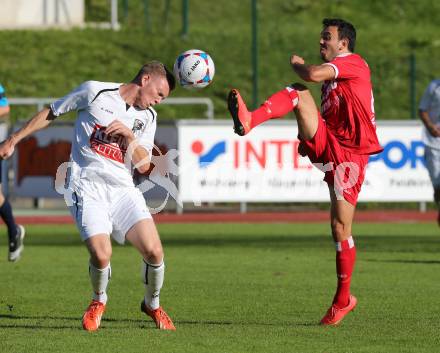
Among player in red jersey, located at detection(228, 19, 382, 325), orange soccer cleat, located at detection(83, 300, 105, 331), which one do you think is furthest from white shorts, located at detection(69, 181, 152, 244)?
player in red jersey, located at detection(228, 19, 382, 325)

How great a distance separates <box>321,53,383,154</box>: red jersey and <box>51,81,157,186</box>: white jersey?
56.1 inches

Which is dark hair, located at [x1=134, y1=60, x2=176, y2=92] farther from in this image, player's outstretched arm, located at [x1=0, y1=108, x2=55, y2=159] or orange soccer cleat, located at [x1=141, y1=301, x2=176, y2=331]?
orange soccer cleat, located at [x1=141, y1=301, x2=176, y2=331]

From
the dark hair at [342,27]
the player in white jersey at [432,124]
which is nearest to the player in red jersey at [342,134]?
→ the dark hair at [342,27]

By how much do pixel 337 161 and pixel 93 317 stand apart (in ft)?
7.22

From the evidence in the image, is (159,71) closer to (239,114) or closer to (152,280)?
(239,114)

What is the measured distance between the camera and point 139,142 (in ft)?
31.0

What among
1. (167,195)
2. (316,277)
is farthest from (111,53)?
(316,277)

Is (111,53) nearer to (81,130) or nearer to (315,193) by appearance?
(315,193)

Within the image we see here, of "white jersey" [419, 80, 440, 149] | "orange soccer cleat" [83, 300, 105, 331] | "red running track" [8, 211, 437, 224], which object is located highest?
"white jersey" [419, 80, 440, 149]

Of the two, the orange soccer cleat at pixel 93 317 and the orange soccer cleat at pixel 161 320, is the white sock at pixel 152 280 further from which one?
the orange soccer cleat at pixel 93 317

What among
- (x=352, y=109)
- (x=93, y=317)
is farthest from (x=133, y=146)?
(x=352, y=109)

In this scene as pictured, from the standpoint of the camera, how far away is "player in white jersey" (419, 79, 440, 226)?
52.0 feet

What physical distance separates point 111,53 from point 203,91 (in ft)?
11.0

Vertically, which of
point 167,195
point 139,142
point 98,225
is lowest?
point 167,195
